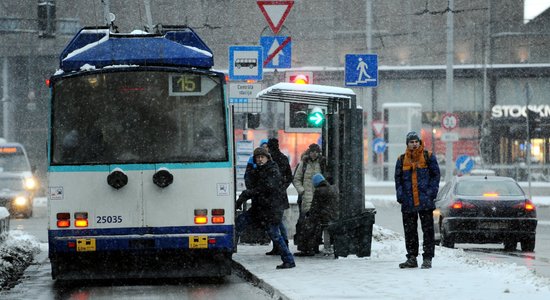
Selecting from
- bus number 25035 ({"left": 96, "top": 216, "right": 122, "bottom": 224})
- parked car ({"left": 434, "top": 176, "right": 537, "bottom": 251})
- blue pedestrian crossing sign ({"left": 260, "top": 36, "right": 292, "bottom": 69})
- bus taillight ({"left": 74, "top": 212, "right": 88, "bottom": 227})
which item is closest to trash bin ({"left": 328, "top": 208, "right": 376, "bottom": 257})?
bus number 25035 ({"left": 96, "top": 216, "right": 122, "bottom": 224})

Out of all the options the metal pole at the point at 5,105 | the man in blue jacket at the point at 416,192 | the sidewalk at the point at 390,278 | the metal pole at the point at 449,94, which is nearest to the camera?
the sidewalk at the point at 390,278

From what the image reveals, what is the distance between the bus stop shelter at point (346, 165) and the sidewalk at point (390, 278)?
30 centimetres

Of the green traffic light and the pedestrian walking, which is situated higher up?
the green traffic light

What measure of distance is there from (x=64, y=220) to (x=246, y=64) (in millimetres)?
7196

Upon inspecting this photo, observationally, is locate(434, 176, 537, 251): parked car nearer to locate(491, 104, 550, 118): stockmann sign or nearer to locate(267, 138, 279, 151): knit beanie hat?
locate(267, 138, 279, 151): knit beanie hat

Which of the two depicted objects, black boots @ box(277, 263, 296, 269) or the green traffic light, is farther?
the green traffic light

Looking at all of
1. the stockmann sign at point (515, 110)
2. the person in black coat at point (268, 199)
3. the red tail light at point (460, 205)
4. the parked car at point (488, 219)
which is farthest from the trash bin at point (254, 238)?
the stockmann sign at point (515, 110)

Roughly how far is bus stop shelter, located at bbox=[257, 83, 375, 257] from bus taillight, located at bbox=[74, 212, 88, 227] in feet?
11.0

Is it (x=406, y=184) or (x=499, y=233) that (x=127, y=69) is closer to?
(x=406, y=184)

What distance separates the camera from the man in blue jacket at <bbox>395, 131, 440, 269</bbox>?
1459 centimetres

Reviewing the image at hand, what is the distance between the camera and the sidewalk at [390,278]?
11.6m

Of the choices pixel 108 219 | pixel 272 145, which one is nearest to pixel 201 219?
pixel 108 219

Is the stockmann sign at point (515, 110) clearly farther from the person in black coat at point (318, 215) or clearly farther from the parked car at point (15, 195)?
the person in black coat at point (318, 215)

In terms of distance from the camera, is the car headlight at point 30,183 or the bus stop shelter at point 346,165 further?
the car headlight at point 30,183
